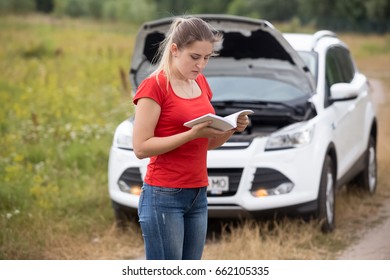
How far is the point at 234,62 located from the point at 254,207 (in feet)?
4.86

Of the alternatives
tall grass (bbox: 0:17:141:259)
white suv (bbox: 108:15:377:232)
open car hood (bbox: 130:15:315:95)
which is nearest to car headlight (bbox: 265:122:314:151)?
white suv (bbox: 108:15:377:232)

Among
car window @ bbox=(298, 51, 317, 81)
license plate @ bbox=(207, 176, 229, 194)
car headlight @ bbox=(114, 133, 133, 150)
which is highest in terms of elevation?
car window @ bbox=(298, 51, 317, 81)

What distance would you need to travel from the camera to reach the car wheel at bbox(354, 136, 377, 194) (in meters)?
8.58

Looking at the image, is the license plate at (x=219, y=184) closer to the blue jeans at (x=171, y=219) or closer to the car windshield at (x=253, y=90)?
the car windshield at (x=253, y=90)

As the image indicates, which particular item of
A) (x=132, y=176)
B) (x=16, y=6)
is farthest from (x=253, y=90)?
(x=16, y=6)

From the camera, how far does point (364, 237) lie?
713 centimetres

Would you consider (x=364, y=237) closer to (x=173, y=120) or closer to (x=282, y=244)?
(x=282, y=244)

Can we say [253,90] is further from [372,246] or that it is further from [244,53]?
[372,246]

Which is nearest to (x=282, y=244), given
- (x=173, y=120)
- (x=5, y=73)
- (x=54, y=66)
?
(x=173, y=120)

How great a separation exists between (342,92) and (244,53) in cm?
93

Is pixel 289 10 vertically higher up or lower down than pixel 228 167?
lower down

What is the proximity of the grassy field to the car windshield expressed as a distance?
1.05 m

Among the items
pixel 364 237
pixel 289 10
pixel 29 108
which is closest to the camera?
pixel 364 237

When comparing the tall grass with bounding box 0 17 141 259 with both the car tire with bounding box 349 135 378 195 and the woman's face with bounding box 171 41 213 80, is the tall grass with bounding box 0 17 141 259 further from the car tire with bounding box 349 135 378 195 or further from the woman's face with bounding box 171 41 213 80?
the car tire with bounding box 349 135 378 195
